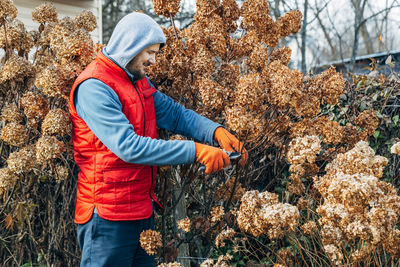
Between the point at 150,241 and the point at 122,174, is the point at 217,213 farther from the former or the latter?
the point at 122,174

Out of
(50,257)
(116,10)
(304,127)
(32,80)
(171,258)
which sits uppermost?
(116,10)

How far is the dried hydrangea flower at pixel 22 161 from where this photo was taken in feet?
8.11

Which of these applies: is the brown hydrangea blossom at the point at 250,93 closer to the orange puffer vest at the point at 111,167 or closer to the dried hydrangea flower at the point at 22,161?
the orange puffer vest at the point at 111,167

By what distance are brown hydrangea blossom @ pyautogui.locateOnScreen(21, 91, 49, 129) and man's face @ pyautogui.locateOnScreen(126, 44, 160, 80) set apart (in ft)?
2.41

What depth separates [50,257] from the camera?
10.2 ft

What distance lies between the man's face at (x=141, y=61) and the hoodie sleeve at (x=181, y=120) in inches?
9.1

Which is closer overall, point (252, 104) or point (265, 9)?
point (252, 104)

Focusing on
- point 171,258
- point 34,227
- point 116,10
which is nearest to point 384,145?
point 171,258

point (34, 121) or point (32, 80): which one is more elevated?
point (32, 80)

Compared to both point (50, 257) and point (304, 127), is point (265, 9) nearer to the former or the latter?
point (304, 127)

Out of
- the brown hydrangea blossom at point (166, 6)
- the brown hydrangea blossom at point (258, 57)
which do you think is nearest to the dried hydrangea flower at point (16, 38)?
the brown hydrangea blossom at point (166, 6)

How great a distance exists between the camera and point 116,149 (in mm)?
1803

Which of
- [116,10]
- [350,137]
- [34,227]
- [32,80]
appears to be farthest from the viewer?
[116,10]

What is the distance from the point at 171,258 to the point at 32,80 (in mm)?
1602
